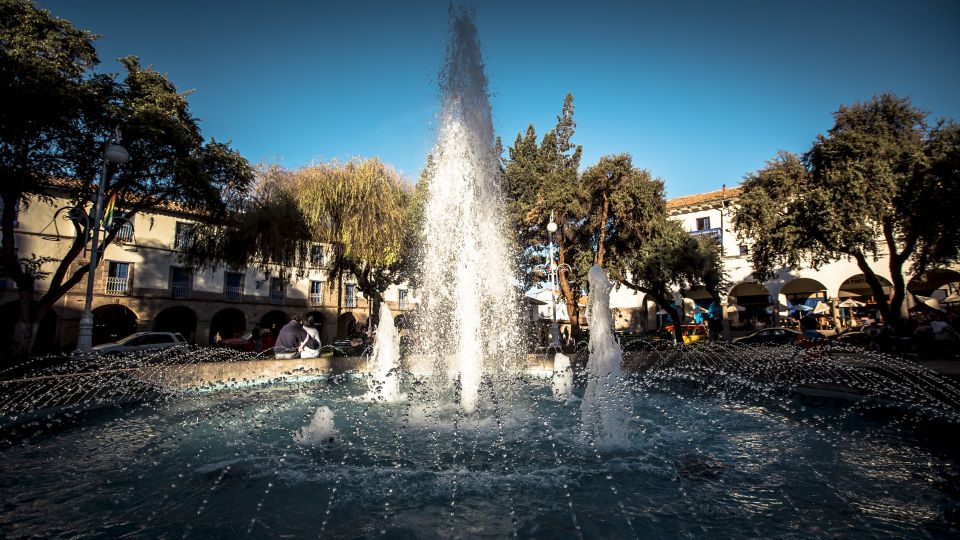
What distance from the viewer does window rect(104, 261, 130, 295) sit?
79.9 ft

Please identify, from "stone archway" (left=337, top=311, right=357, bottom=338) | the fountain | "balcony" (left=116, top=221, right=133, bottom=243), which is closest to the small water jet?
the fountain

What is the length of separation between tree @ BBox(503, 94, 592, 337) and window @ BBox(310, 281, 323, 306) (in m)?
16.8

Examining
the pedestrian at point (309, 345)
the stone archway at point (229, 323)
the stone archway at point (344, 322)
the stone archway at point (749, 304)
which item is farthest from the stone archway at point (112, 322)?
the stone archway at point (749, 304)

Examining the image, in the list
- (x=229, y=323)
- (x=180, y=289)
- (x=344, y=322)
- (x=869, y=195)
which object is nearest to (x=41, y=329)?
(x=180, y=289)

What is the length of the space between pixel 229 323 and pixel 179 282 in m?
4.30

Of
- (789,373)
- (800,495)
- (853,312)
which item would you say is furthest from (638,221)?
(800,495)

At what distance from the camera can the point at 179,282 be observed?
88.2ft

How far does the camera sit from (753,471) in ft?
13.5

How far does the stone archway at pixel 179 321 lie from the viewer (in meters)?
27.1

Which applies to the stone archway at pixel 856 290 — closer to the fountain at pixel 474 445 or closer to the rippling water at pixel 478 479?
the fountain at pixel 474 445

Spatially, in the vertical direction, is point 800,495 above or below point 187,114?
below

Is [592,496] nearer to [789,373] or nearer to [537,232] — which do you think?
[789,373]

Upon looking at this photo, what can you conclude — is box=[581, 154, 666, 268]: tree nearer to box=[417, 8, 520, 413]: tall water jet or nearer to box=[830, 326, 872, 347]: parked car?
box=[830, 326, 872, 347]: parked car

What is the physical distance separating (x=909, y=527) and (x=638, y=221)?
19.3 metres
